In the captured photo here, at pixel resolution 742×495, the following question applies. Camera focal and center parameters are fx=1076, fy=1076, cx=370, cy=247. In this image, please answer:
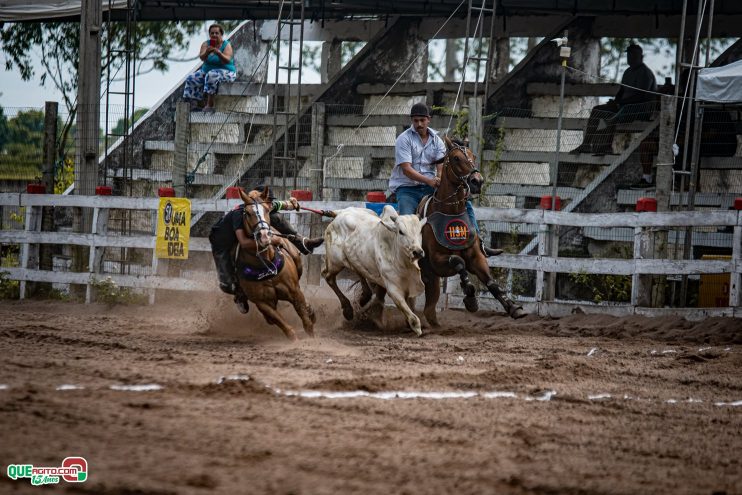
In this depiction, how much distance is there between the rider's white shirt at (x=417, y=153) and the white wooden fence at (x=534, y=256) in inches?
56.0

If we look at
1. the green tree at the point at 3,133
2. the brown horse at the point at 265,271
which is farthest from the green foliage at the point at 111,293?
the green tree at the point at 3,133

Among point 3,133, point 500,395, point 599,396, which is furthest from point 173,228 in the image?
point 599,396

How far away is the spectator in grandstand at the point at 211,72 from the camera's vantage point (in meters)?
22.1

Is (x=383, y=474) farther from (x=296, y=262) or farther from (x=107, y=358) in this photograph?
(x=296, y=262)

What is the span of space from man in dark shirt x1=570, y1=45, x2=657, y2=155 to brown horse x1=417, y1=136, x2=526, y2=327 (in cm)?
581

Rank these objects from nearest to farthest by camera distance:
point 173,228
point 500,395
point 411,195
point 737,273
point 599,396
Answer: point 500,395 < point 599,396 < point 737,273 < point 411,195 < point 173,228

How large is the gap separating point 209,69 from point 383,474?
59.8ft

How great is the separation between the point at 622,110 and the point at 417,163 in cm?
580

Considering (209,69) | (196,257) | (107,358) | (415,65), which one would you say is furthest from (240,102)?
(107,358)

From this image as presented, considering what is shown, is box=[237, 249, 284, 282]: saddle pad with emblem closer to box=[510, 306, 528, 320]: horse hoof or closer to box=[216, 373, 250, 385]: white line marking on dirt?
box=[216, 373, 250, 385]: white line marking on dirt

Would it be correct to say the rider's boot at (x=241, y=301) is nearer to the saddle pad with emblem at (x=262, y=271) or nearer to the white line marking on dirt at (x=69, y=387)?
the saddle pad with emblem at (x=262, y=271)

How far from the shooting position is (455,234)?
1235 centimetres

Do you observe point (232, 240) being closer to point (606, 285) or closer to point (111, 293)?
point (111, 293)

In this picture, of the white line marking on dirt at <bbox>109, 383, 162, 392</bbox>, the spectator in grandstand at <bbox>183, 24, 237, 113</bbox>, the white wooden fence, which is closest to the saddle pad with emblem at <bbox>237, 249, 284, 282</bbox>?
the white line marking on dirt at <bbox>109, 383, 162, 392</bbox>
